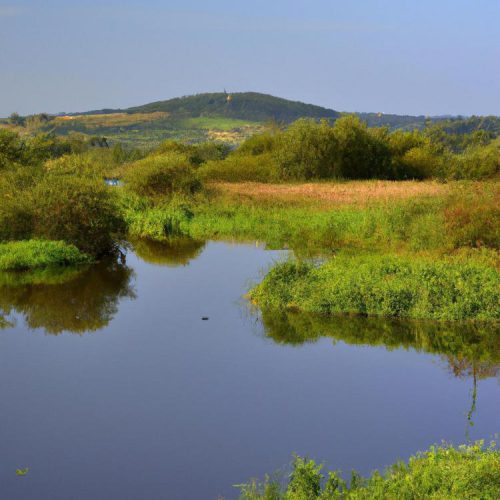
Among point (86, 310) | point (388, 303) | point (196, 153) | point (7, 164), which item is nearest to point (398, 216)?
point (388, 303)

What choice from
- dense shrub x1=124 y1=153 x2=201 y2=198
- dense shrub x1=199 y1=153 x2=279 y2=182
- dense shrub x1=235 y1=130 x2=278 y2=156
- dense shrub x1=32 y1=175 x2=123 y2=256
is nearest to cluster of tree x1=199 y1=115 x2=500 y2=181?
dense shrub x1=199 y1=153 x2=279 y2=182

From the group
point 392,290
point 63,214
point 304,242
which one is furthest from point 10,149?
point 392,290

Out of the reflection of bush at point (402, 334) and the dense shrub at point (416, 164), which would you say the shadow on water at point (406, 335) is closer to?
the reflection of bush at point (402, 334)

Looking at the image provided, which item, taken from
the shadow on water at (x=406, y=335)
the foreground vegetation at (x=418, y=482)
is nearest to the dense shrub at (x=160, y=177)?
the shadow on water at (x=406, y=335)

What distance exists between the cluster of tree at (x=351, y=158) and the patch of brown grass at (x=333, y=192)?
3.56 metres

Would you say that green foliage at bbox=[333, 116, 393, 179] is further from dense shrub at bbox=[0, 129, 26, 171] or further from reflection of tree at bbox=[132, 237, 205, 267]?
dense shrub at bbox=[0, 129, 26, 171]

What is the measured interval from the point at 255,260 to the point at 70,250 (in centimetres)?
495

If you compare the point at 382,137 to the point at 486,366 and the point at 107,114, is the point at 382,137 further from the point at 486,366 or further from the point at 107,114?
the point at 107,114

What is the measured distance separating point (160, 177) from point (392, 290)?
56.5ft

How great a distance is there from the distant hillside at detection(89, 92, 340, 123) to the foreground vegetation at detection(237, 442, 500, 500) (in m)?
121

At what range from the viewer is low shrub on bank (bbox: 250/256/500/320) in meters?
15.4

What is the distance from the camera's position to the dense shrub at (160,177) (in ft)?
102

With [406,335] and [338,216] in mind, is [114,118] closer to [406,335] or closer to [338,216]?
[338,216]

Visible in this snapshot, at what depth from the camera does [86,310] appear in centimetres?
1756
